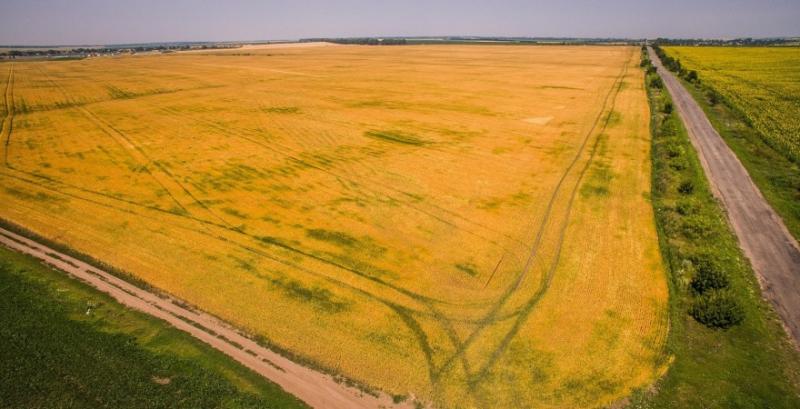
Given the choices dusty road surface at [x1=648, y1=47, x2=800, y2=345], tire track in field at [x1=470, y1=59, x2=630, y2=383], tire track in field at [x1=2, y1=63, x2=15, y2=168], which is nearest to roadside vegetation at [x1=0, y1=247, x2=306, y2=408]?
tire track in field at [x1=470, y1=59, x2=630, y2=383]

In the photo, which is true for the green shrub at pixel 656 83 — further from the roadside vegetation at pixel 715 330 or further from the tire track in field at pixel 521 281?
the roadside vegetation at pixel 715 330

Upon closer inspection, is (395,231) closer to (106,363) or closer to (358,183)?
(358,183)

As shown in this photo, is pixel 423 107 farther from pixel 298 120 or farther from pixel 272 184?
pixel 272 184

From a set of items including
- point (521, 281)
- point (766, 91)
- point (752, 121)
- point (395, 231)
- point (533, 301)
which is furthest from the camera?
point (766, 91)

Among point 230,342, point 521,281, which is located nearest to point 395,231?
point 521,281

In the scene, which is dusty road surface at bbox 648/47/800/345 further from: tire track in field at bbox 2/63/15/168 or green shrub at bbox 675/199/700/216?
tire track in field at bbox 2/63/15/168

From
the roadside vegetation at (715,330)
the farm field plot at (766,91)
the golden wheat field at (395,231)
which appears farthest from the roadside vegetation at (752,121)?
the golden wheat field at (395,231)
